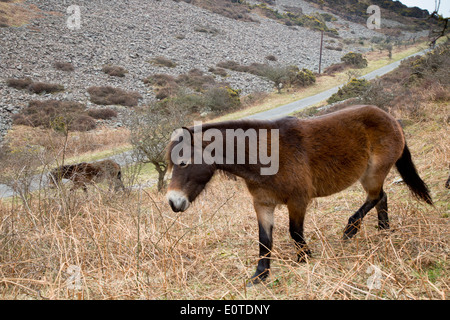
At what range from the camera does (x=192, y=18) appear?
46.2 meters

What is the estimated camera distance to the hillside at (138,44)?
27.0m

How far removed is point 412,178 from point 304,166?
1862 millimetres

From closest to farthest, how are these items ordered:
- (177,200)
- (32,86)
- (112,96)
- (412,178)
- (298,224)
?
(177,200) → (298,224) → (412,178) → (32,86) → (112,96)

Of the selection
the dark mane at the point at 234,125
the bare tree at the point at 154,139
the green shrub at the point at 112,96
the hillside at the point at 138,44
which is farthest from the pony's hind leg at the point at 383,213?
the green shrub at the point at 112,96

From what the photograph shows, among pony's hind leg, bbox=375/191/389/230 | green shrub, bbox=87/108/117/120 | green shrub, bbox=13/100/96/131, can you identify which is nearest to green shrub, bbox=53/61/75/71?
green shrub, bbox=13/100/96/131

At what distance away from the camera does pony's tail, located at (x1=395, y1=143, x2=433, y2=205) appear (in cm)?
390

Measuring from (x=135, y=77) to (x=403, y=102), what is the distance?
24.7 m

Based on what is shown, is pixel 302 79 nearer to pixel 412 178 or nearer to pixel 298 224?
pixel 412 178

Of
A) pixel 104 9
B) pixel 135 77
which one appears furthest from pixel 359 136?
pixel 104 9

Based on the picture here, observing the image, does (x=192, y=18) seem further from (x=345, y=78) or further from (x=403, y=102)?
(x=403, y=102)

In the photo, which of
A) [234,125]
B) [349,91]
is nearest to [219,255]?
[234,125]

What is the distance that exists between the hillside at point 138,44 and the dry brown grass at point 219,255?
18.2m

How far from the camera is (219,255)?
3.42 meters

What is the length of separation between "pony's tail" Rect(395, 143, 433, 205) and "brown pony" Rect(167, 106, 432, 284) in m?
0.45
